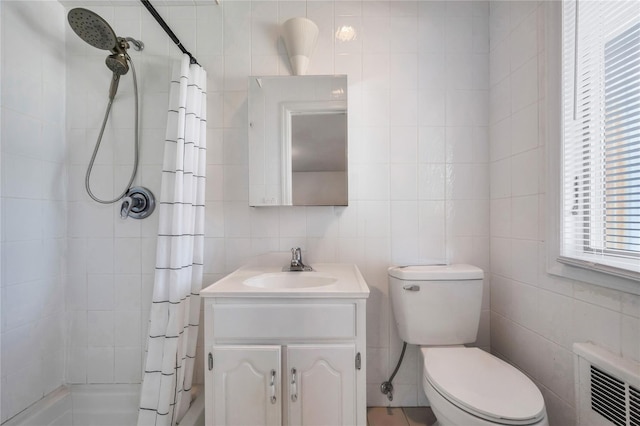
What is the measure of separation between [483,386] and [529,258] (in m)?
0.62

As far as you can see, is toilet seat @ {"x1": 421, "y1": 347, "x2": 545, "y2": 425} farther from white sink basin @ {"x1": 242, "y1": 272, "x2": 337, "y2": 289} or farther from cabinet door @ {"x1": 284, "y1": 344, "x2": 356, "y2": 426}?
white sink basin @ {"x1": 242, "y1": 272, "x2": 337, "y2": 289}

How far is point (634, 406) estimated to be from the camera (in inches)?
31.3

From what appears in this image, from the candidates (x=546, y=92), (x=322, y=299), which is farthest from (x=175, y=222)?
(x=546, y=92)

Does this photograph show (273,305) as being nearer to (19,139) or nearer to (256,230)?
(256,230)

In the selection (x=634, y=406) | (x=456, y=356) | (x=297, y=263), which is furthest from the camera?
(x=297, y=263)

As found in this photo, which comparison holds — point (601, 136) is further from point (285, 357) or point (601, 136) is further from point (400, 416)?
point (400, 416)

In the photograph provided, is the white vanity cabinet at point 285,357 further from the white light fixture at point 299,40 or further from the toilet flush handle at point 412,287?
the white light fixture at point 299,40

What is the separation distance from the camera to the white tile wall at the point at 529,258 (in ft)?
3.23

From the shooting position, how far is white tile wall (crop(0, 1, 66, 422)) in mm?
1209

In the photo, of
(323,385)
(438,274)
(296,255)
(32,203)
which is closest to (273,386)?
(323,385)

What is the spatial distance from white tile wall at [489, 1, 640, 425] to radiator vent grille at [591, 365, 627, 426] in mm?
96

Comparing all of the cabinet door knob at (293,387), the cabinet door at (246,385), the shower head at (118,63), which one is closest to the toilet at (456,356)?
the cabinet door knob at (293,387)

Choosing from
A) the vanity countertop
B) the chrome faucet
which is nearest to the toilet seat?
→ the vanity countertop

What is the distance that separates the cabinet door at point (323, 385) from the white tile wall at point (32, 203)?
50.0 inches
